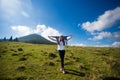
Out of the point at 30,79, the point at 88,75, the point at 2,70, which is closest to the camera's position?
the point at 30,79

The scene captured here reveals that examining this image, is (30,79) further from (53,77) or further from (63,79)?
(63,79)

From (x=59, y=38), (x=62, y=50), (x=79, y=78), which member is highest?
(x=59, y=38)

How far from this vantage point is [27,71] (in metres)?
13.8

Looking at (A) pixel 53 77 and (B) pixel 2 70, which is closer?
(A) pixel 53 77

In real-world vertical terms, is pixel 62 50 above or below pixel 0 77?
above

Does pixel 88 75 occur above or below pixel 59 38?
below

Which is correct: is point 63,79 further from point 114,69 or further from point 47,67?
point 114,69

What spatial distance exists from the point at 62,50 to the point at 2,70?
6358 mm

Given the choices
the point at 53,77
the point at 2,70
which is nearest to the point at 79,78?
the point at 53,77

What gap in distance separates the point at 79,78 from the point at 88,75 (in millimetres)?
1287

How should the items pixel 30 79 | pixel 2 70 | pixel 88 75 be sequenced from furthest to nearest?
pixel 2 70
pixel 88 75
pixel 30 79

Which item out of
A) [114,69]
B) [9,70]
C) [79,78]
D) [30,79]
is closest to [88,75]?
[79,78]

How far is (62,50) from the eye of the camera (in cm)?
1383

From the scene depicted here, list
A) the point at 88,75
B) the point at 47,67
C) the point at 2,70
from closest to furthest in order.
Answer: the point at 88,75, the point at 2,70, the point at 47,67
